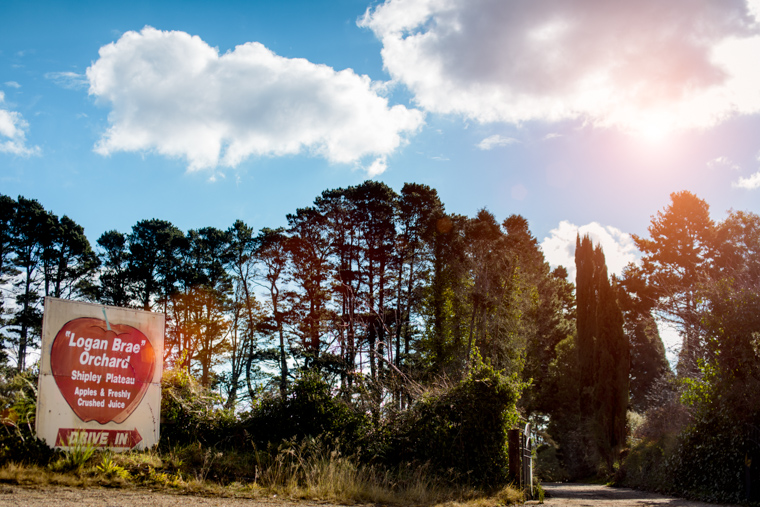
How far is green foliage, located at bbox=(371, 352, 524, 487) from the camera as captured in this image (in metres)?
9.62

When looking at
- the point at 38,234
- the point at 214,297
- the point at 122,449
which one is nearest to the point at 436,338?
the point at 214,297

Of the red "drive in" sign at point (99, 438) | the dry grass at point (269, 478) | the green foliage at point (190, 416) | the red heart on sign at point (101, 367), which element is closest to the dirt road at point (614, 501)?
the dry grass at point (269, 478)

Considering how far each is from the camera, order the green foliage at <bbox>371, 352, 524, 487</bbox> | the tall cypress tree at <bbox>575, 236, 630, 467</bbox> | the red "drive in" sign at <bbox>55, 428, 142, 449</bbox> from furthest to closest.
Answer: the tall cypress tree at <bbox>575, 236, 630, 467</bbox> → the green foliage at <bbox>371, 352, 524, 487</bbox> → the red "drive in" sign at <bbox>55, 428, 142, 449</bbox>

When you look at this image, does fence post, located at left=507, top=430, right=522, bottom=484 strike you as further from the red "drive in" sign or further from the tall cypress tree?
the tall cypress tree

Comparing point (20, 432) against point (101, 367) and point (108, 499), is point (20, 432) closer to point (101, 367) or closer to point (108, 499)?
point (101, 367)

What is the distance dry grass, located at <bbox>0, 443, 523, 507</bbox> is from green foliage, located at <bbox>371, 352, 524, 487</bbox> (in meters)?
0.46

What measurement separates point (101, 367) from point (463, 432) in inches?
260

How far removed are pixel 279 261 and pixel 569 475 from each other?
2027 centimetres

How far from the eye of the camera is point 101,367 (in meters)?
8.52

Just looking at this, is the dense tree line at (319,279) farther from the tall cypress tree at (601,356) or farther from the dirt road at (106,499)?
the dirt road at (106,499)

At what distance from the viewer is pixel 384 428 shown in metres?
10.5

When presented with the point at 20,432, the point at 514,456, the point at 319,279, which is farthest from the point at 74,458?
the point at 319,279

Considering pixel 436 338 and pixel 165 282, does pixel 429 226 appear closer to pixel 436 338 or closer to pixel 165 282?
pixel 436 338

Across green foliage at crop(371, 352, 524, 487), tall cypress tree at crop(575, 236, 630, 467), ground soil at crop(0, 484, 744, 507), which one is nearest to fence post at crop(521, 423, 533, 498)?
green foliage at crop(371, 352, 524, 487)
